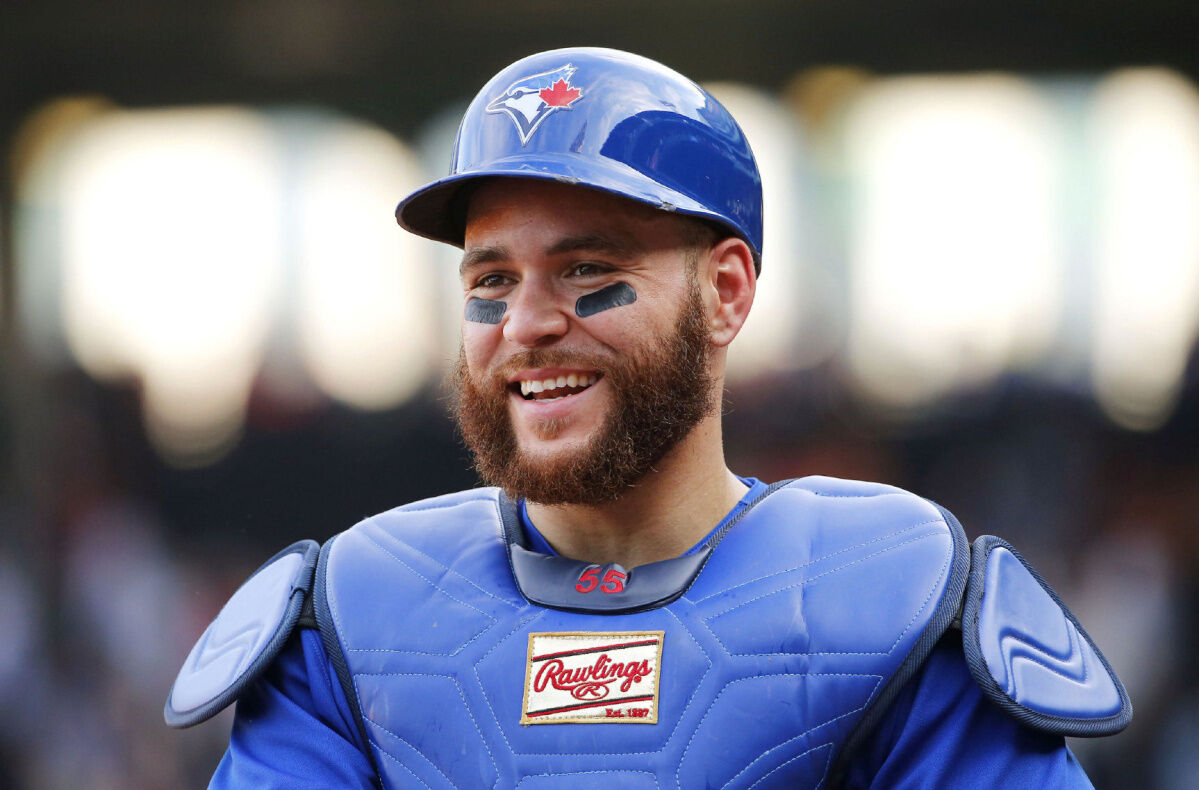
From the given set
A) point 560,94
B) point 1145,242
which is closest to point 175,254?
point 560,94

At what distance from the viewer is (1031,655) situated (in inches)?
71.7

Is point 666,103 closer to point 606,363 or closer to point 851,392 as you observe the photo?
point 606,363

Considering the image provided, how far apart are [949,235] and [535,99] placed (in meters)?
3.29

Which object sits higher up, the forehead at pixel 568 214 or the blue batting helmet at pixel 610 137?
the blue batting helmet at pixel 610 137

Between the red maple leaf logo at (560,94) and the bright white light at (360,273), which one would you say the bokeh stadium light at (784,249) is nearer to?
the bright white light at (360,273)

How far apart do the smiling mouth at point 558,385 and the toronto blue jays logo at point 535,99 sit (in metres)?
0.38

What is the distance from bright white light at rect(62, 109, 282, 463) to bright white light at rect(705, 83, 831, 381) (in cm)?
204

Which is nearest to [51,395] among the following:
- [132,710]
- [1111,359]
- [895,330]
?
[132,710]

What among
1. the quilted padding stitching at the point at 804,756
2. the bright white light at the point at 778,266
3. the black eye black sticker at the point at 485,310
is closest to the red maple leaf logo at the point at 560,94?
the black eye black sticker at the point at 485,310

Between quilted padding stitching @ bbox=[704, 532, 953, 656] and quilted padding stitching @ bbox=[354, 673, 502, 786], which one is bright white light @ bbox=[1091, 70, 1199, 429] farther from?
quilted padding stitching @ bbox=[354, 673, 502, 786]

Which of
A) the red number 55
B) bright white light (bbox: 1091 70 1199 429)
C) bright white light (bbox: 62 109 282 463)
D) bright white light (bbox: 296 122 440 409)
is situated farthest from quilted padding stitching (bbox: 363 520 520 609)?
bright white light (bbox: 1091 70 1199 429)

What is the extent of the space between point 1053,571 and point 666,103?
11.1 ft

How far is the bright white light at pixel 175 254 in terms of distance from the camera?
5293 millimetres

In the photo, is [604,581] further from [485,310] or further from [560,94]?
[560,94]
